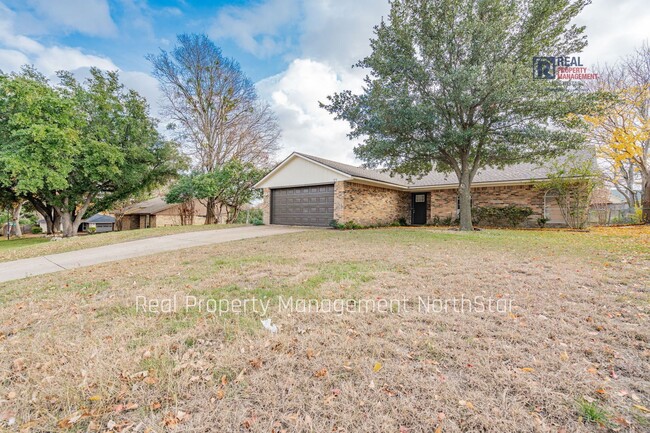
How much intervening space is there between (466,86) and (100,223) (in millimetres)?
42839

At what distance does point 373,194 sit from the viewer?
1512cm

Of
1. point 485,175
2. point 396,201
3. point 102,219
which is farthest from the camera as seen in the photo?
point 102,219

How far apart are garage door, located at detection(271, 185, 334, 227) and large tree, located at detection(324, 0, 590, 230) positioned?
3.55m

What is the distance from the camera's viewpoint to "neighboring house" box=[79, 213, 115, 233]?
34.0 metres

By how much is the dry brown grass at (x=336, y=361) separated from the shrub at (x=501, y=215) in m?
10.7

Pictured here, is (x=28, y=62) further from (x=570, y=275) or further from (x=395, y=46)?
(x=570, y=275)

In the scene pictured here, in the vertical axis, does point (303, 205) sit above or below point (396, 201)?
below

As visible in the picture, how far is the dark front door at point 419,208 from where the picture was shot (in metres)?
17.4

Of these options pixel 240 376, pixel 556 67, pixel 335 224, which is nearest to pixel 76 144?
pixel 335 224

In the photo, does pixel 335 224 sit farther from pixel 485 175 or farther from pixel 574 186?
pixel 574 186

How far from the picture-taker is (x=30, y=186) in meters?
13.3

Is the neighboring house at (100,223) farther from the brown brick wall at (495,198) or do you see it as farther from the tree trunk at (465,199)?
the tree trunk at (465,199)

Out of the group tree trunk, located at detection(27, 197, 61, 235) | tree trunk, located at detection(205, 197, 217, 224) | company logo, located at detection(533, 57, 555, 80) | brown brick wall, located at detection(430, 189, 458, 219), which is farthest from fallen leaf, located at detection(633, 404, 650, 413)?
tree trunk, located at detection(27, 197, 61, 235)

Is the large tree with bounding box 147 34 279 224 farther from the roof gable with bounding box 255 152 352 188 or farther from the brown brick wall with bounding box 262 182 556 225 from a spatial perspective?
the brown brick wall with bounding box 262 182 556 225
